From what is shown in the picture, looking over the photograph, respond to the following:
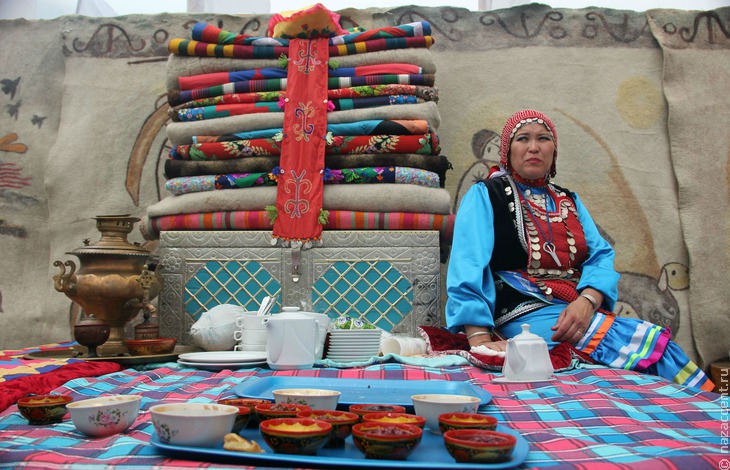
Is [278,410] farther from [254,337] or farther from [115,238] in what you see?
[115,238]

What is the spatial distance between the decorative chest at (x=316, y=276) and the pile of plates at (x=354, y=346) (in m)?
0.45

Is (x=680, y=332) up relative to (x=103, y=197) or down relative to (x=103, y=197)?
down

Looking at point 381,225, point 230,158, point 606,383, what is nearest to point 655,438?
point 606,383

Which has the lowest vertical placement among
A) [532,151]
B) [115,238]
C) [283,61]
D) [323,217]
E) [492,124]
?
[115,238]

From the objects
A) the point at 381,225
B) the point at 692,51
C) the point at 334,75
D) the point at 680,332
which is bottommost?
the point at 680,332

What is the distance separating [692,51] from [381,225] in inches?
77.5

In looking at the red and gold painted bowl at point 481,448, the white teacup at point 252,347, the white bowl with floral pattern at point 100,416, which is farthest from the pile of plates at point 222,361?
the red and gold painted bowl at point 481,448

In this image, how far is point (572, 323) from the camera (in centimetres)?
238

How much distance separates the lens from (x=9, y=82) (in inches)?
150

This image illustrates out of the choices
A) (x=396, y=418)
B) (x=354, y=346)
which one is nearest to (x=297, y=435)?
(x=396, y=418)

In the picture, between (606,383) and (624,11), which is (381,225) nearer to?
(606,383)

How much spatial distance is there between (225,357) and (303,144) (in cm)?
114

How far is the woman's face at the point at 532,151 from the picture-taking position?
8.99 ft

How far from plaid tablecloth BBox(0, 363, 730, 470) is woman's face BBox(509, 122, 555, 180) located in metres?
0.91
